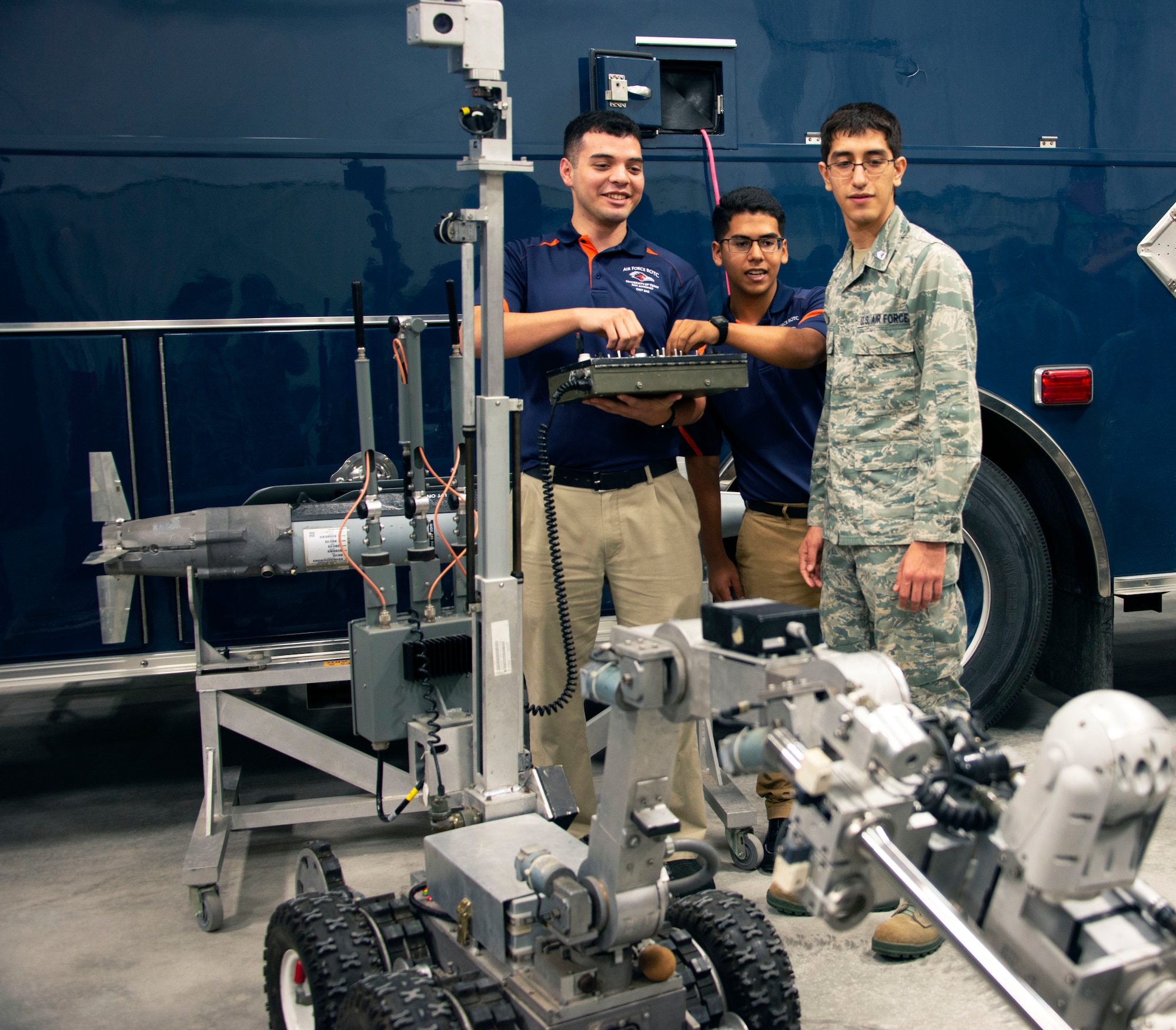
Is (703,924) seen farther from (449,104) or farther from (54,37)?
(54,37)

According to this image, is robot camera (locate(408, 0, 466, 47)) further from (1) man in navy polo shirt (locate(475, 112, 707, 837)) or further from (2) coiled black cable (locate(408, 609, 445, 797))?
(2) coiled black cable (locate(408, 609, 445, 797))

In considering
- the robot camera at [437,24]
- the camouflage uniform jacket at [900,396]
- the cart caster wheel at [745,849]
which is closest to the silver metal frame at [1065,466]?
the camouflage uniform jacket at [900,396]

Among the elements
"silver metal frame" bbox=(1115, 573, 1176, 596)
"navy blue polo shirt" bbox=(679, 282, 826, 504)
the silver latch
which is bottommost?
"silver metal frame" bbox=(1115, 573, 1176, 596)

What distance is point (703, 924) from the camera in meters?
2.33

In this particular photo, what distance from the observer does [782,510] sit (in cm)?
345

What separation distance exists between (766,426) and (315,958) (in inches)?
75.4

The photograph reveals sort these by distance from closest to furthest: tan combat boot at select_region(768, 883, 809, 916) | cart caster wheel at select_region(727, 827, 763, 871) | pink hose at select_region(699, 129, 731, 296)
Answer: tan combat boot at select_region(768, 883, 809, 916) → cart caster wheel at select_region(727, 827, 763, 871) → pink hose at select_region(699, 129, 731, 296)

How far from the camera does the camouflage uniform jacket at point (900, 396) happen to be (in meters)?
2.81

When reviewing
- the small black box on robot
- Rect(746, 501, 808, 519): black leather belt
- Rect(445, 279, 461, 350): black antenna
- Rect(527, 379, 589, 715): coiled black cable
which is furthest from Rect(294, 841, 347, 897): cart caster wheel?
Rect(746, 501, 808, 519): black leather belt

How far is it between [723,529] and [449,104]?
1.67 m

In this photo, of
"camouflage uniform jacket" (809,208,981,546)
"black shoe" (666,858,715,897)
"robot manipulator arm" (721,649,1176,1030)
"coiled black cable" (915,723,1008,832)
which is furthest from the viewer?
"black shoe" (666,858,715,897)

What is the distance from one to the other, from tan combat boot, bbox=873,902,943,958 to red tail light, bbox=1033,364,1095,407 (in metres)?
2.18

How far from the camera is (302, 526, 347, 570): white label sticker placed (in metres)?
3.52

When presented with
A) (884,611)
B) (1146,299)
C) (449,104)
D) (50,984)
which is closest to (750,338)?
(884,611)
